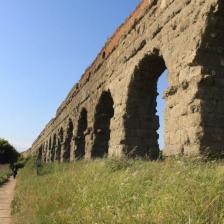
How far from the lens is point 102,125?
13.9 meters

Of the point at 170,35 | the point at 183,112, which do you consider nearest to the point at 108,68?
the point at 170,35

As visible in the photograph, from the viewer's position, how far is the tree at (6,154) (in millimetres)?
46594

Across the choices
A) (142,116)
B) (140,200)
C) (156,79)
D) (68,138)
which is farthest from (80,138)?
(140,200)

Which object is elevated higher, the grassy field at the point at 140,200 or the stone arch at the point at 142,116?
the stone arch at the point at 142,116

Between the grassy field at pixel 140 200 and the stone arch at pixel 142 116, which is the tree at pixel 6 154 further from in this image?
the grassy field at pixel 140 200

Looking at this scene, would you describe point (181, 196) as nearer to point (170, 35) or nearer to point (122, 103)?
point (170, 35)

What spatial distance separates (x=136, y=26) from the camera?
10539 mm

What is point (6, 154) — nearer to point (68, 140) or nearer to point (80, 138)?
point (68, 140)

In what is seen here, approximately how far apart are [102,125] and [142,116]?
138 inches

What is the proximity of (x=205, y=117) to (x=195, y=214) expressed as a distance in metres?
3.96

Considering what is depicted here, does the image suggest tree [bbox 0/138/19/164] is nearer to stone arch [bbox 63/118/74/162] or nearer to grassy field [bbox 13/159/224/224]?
stone arch [bbox 63/118/74/162]

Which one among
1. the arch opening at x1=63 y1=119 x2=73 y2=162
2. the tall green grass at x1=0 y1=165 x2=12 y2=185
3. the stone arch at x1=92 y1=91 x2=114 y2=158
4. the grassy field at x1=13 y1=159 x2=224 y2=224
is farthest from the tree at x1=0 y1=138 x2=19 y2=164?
the grassy field at x1=13 y1=159 x2=224 y2=224

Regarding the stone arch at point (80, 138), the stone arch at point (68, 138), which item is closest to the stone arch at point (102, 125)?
the stone arch at point (80, 138)

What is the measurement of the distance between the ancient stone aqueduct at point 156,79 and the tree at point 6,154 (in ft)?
109
